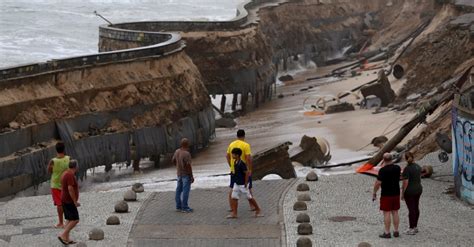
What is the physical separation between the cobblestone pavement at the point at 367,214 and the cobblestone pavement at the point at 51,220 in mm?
2706

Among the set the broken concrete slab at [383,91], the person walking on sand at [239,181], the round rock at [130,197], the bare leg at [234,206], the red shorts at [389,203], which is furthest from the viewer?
the broken concrete slab at [383,91]

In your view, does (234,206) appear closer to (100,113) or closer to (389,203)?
(389,203)

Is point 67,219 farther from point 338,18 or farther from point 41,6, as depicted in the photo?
point 41,6

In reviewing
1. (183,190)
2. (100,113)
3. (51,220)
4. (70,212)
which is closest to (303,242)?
(70,212)

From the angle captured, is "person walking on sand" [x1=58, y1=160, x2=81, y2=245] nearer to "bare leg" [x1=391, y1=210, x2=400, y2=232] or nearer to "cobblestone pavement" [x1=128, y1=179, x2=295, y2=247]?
"cobblestone pavement" [x1=128, y1=179, x2=295, y2=247]

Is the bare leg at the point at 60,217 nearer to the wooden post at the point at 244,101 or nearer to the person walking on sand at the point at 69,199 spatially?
the person walking on sand at the point at 69,199

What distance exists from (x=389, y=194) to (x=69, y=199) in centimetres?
485

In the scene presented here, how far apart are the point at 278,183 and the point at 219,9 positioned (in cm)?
7707

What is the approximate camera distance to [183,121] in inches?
1410

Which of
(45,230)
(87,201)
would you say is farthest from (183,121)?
(45,230)

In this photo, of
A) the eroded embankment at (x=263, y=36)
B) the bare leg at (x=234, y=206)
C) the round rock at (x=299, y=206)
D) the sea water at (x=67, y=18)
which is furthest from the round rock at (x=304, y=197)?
the sea water at (x=67, y=18)

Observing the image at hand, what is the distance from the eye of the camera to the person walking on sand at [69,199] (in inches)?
688

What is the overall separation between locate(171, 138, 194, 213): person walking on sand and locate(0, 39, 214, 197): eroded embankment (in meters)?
7.24

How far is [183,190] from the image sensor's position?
20.1 metres
